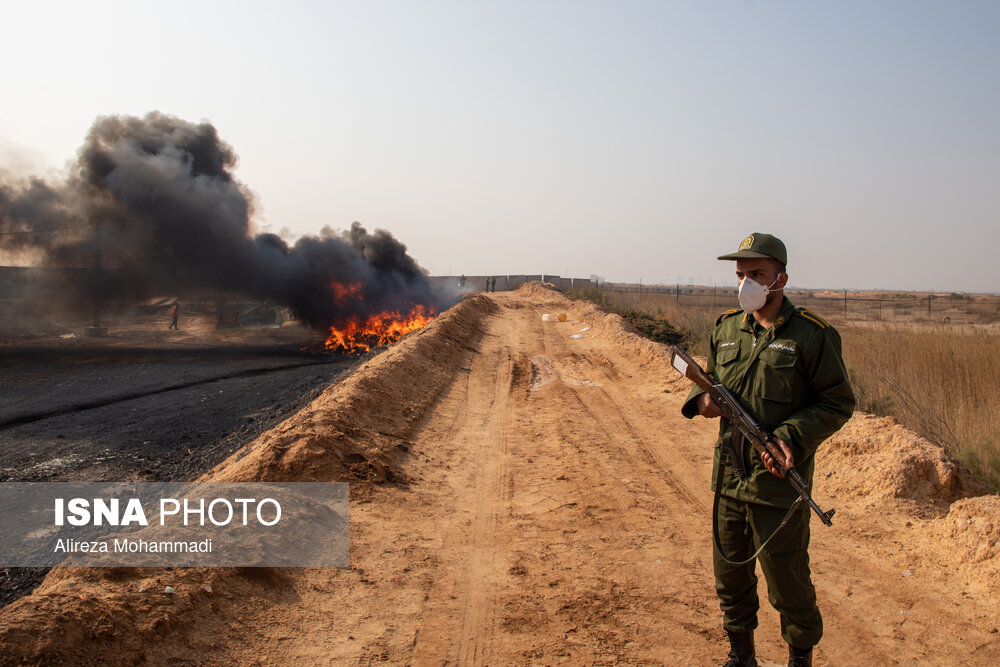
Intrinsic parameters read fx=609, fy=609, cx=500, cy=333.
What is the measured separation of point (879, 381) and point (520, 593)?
22.9ft

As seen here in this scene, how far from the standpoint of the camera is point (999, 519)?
14.6ft

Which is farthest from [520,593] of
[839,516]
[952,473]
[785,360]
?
[952,473]

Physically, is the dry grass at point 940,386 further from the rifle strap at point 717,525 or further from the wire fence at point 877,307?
the wire fence at point 877,307

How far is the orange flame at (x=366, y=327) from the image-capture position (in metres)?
23.2

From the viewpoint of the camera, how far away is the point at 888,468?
572cm

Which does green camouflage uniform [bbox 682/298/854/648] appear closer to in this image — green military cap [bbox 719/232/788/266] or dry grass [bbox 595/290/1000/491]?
green military cap [bbox 719/232/788/266]

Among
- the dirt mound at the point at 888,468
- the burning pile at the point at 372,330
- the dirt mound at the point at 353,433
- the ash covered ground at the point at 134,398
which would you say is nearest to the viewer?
the dirt mound at the point at 888,468

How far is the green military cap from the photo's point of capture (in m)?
3.01

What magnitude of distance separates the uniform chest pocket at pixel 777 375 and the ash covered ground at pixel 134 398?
558 centimetres

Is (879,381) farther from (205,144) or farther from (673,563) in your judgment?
(205,144)

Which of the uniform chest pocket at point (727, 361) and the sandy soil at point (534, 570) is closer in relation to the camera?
the uniform chest pocket at point (727, 361)
